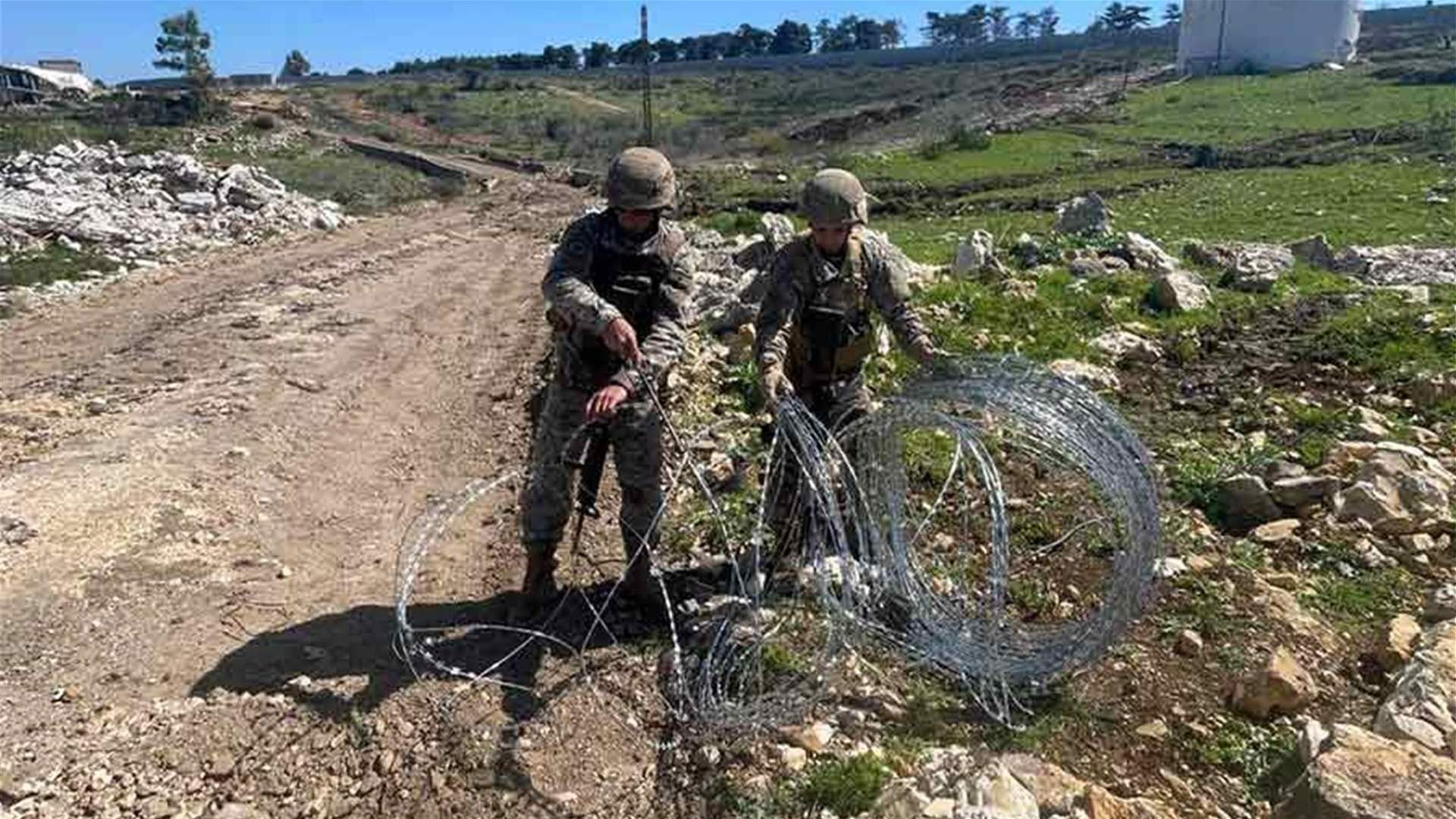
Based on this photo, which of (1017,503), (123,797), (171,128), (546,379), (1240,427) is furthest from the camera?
(171,128)

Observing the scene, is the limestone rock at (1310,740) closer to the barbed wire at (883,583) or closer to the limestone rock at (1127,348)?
the barbed wire at (883,583)

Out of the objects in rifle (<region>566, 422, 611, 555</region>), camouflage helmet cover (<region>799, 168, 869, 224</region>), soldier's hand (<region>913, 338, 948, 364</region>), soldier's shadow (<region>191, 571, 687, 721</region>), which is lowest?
soldier's shadow (<region>191, 571, 687, 721</region>)

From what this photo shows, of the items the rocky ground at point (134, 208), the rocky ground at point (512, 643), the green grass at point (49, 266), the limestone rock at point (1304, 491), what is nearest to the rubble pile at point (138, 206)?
the rocky ground at point (134, 208)

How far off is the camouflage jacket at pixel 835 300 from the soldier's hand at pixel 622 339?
0.72 m

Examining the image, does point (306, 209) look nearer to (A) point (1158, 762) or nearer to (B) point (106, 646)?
(B) point (106, 646)

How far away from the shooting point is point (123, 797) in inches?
Answer: 167

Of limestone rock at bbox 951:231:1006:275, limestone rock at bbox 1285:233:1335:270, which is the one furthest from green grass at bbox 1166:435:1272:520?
limestone rock at bbox 1285:233:1335:270

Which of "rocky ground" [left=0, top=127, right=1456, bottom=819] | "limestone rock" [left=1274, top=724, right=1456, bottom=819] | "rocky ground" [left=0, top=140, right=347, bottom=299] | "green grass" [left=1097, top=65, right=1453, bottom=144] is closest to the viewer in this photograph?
"limestone rock" [left=1274, top=724, right=1456, bottom=819]

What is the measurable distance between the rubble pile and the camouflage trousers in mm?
13170

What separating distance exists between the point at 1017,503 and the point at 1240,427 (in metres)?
2.46

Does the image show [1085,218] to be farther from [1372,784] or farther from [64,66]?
[64,66]

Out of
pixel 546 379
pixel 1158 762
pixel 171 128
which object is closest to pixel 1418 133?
pixel 546 379

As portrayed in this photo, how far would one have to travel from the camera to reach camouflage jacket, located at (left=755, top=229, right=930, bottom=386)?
17.6 ft

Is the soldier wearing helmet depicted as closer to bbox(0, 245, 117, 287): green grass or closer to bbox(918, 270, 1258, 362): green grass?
bbox(918, 270, 1258, 362): green grass
